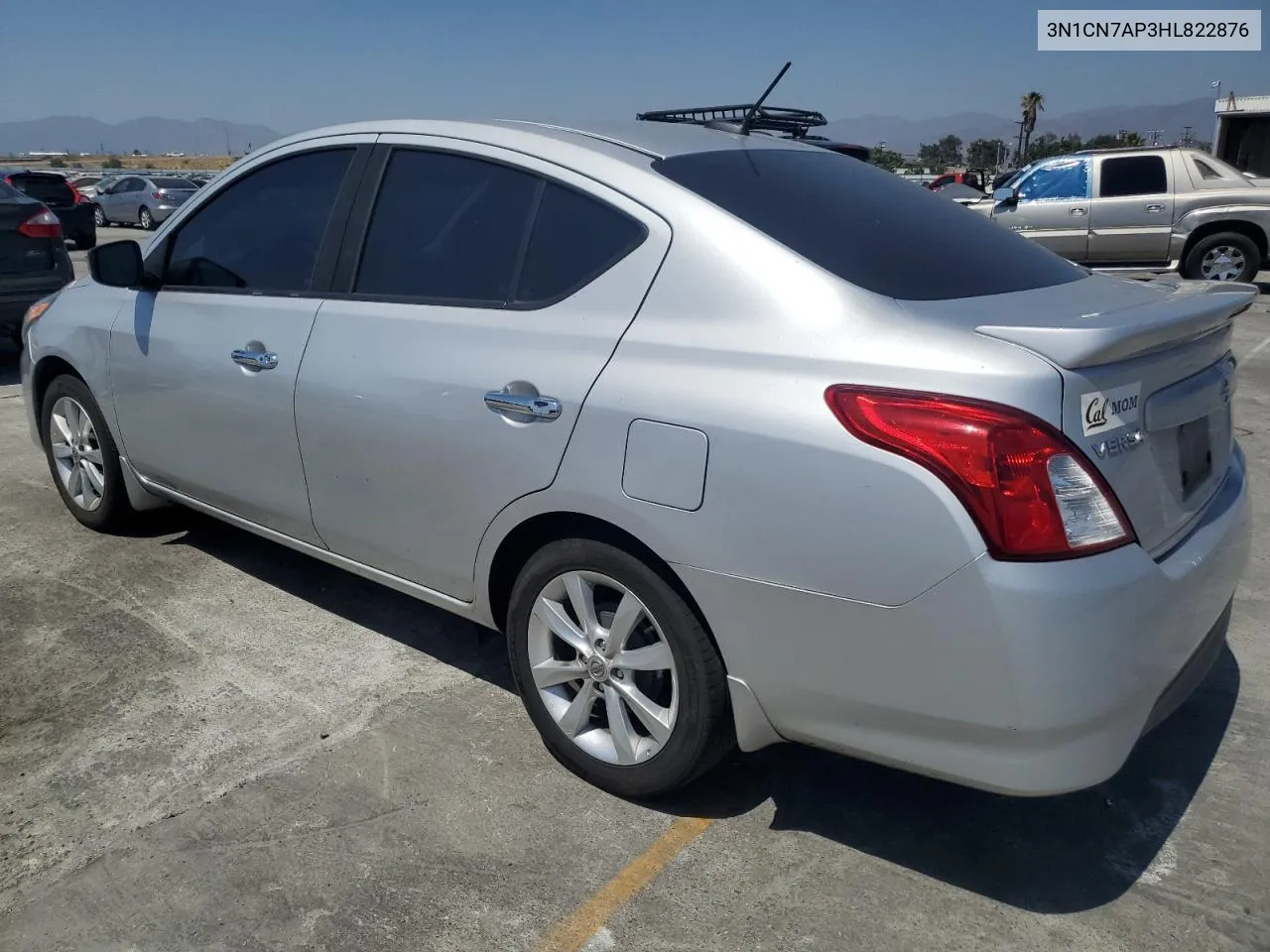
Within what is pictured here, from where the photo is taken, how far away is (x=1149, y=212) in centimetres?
1307

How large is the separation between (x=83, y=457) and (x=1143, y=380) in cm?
421

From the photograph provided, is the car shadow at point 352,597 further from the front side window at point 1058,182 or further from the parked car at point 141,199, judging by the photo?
the parked car at point 141,199

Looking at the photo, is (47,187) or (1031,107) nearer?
(47,187)

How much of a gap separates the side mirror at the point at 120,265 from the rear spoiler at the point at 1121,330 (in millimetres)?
3184

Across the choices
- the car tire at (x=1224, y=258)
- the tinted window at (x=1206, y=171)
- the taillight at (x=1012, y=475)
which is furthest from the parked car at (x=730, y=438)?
the tinted window at (x=1206, y=171)

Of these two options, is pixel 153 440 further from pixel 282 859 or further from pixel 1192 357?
pixel 1192 357

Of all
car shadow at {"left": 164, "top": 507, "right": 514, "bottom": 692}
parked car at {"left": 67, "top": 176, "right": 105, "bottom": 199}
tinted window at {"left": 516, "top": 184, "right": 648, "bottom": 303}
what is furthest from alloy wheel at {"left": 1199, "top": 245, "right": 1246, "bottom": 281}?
parked car at {"left": 67, "top": 176, "right": 105, "bottom": 199}

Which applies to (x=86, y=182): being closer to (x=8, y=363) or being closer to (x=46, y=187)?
(x=46, y=187)

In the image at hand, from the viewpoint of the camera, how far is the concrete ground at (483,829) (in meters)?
2.39

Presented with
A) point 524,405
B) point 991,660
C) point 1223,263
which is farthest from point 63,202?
point 991,660

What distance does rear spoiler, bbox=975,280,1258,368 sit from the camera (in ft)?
7.09

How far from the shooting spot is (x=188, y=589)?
13.8 ft

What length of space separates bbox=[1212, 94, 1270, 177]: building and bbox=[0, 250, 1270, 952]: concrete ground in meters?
31.3

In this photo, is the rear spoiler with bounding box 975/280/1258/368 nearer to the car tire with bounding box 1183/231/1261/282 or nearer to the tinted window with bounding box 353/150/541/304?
the tinted window with bounding box 353/150/541/304
